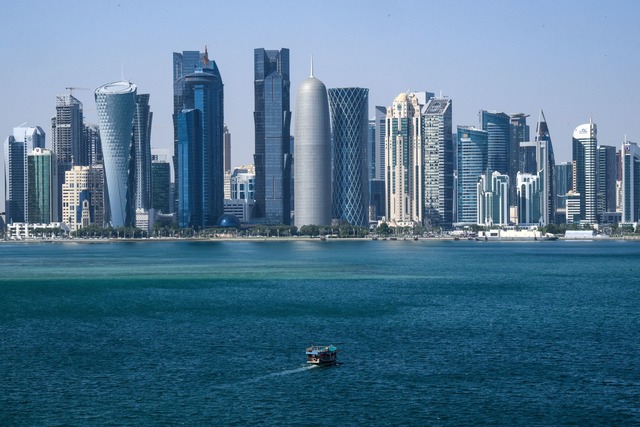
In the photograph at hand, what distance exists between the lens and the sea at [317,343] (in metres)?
51.9

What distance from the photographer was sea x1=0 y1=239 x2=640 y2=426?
2042 inches

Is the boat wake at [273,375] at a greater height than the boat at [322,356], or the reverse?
the boat at [322,356]

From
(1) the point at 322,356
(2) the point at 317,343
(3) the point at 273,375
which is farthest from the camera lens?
(2) the point at 317,343

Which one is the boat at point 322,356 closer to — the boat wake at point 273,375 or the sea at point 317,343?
the boat wake at point 273,375

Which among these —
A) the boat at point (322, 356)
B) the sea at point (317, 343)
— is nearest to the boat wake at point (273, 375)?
the sea at point (317, 343)

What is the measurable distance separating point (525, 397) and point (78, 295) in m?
67.1

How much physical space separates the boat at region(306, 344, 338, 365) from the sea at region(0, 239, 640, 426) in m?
1.13

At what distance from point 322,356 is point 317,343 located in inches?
346

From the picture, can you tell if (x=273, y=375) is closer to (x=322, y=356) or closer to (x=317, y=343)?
(x=322, y=356)

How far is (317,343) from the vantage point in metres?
71.4

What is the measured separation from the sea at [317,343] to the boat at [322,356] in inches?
44.5

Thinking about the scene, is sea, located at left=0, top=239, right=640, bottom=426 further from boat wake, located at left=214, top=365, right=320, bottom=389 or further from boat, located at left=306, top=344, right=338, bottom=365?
boat, located at left=306, top=344, right=338, bottom=365

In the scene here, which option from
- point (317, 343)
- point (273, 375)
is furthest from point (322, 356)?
point (317, 343)

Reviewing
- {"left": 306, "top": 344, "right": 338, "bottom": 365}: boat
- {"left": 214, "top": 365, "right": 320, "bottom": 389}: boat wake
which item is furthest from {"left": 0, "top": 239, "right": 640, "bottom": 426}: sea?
{"left": 306, "top": 344, "right": 338, "bottom": 365}: boat
